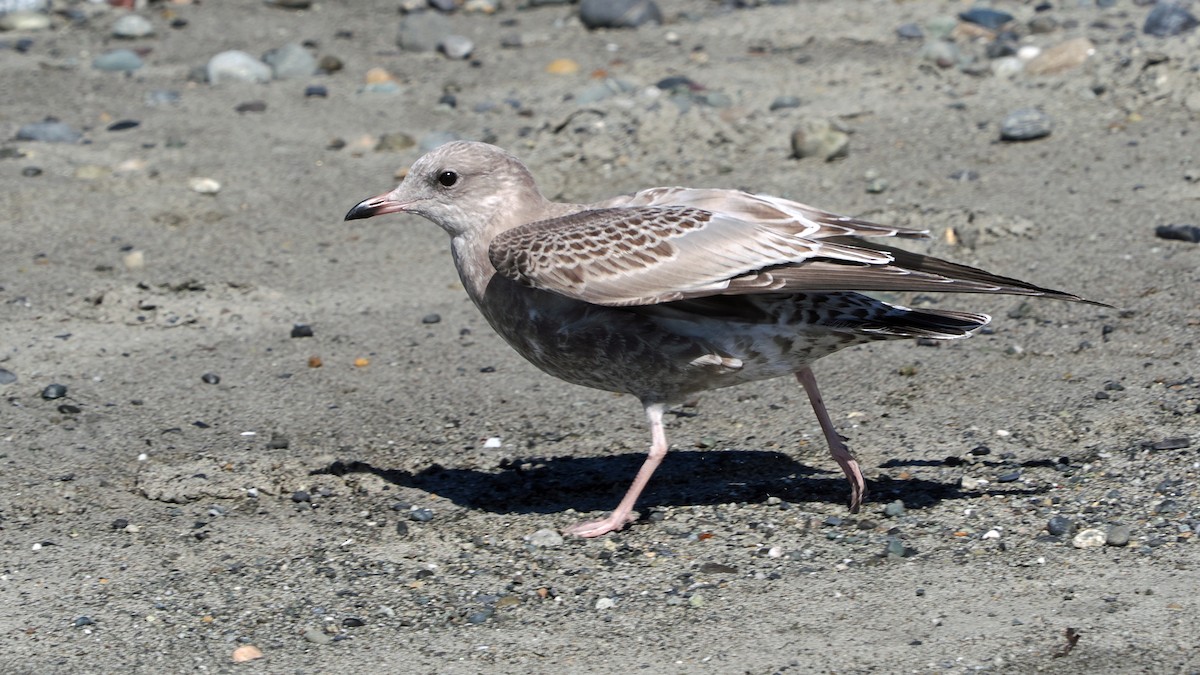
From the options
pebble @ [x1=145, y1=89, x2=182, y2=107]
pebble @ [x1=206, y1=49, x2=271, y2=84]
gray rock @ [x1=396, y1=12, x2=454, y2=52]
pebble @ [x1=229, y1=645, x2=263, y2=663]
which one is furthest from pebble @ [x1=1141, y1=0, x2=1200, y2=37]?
pebble @ [x1=229, y1=645, x2=263, y2=663]

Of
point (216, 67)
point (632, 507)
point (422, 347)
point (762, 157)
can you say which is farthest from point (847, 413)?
point (216, 67)

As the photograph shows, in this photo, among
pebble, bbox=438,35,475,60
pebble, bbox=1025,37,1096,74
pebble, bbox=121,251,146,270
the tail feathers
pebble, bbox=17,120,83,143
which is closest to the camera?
the tail feathers

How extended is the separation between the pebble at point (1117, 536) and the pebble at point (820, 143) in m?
4.55

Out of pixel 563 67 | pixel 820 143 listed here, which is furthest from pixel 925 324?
pixel 563 67

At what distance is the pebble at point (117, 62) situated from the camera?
10.9 m

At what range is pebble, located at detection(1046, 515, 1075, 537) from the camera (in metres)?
4.84

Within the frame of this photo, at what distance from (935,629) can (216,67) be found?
8.01 m

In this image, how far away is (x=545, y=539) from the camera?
5172mm

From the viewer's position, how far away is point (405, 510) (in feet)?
18.0

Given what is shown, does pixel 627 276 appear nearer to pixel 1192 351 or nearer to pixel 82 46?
pixel 1192 351

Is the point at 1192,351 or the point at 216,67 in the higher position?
the point at 1192,351

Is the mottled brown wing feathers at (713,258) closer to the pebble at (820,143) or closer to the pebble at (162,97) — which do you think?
the pebble at (820,143)

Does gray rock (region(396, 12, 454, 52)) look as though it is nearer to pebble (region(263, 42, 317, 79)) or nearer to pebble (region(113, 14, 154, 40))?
pebble (region(263, 42, 317, 79))

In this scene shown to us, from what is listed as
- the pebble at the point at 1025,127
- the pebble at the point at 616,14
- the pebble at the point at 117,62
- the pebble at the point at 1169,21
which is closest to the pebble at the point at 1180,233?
the pebble at the point at 1025,127
